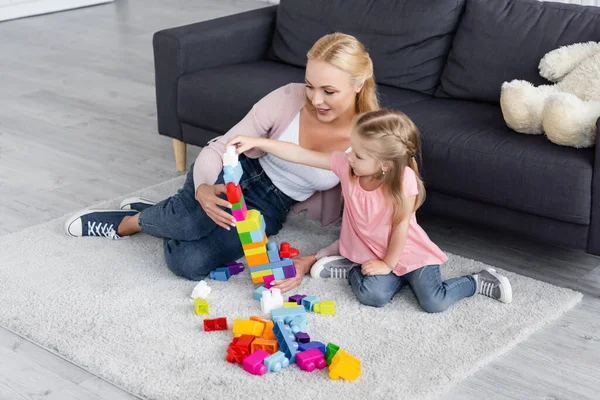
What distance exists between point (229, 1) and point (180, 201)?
15.1ft

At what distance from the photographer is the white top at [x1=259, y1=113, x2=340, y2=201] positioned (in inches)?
109

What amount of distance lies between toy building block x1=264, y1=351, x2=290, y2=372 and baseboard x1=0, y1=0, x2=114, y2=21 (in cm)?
502

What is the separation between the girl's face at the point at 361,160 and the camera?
240 centimetres

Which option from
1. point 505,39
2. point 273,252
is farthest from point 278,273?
point 505,39

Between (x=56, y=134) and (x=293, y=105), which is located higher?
(x=293, y=105)

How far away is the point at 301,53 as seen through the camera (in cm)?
357

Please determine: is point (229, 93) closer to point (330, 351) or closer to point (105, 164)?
point (105, 164)

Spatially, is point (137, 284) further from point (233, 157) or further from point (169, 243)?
point (233, 157)

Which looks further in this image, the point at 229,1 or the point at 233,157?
the point at 229,1

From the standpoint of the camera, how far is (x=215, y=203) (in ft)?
8.38

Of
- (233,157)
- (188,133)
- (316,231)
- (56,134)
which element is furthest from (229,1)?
(233,157)

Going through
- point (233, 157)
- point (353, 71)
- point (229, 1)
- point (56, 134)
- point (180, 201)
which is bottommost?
point (229, 1)

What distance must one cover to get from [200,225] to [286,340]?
0.61 meters

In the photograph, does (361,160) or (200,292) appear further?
(200,292)
